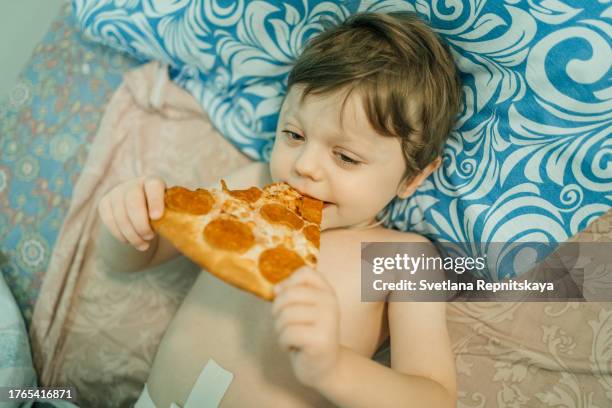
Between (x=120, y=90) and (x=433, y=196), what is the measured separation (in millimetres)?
847

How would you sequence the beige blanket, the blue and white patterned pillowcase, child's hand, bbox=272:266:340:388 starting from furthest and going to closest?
the beige blanket → the blue and white patterned pillowcase → child's hand, bbox=272:266:340:388

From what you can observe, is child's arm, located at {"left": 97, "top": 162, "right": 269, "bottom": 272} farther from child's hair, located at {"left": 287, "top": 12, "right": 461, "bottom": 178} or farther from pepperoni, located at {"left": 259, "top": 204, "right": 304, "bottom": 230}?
child's hair, located at {"left": 287, "top": 12, "right": 461, "bottom": 178}

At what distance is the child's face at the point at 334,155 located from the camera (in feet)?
2.99

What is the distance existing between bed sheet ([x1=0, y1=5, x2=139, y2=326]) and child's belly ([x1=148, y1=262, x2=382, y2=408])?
1.39 ft

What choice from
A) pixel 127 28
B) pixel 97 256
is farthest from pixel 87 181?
pixel 127 28

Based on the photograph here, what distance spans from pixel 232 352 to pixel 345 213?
1.17 ft

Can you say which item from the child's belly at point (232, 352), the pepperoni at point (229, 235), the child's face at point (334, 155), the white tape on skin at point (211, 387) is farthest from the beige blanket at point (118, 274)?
the pepperoni at point (229, 235)

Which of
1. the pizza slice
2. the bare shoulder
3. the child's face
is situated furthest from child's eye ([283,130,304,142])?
the bare shoulder

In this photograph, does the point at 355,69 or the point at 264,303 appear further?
the point at 264,303

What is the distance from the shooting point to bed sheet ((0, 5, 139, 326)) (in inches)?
48.8

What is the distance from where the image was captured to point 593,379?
108 centimetres

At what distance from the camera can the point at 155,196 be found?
865 millimetres

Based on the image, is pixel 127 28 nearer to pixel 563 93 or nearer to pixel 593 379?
pixel 563 93

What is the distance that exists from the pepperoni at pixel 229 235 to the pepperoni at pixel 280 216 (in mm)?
60
